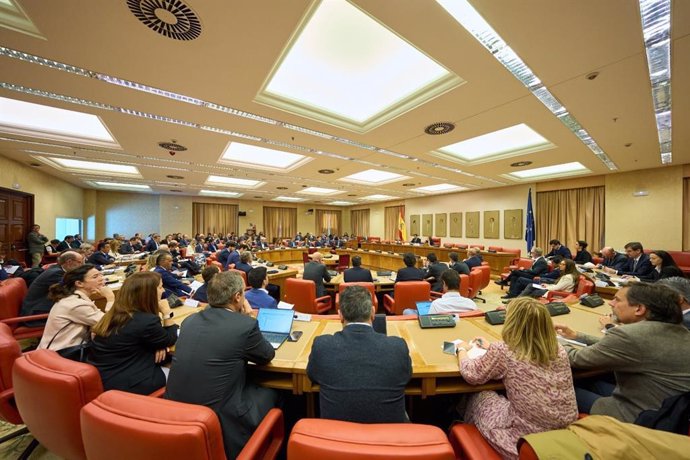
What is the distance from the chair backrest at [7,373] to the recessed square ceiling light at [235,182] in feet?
26.6

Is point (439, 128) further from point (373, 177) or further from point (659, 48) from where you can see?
point (373, 177)

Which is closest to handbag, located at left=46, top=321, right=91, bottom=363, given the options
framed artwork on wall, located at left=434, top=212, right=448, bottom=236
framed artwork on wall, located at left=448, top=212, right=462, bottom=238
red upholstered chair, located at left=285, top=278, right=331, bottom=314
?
red upholstered chair, located at left=285, top=278, right=331, bottom=314

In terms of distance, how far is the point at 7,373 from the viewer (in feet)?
4.85

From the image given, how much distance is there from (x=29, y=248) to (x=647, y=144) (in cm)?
1497

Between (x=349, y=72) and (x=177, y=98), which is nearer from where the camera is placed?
(x=349, y=72)

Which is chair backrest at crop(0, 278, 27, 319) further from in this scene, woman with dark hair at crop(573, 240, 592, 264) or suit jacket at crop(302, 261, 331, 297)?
woman with dark hair at crop(573, 240, 592, 264)

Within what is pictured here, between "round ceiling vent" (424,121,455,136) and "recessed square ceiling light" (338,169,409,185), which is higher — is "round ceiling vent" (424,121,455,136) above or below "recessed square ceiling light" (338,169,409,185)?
below

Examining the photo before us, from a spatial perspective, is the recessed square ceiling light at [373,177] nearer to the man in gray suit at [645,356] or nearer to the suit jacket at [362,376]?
the man in gray suit at [645,356]

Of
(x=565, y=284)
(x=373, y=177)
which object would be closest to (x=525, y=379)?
(x=565, y=284)

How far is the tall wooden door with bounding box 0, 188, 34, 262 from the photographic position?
6113 mm

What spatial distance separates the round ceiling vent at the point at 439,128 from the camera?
4.21m

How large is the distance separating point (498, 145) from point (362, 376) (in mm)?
6544

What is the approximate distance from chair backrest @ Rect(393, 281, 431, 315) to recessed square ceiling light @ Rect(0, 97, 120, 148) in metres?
5.51

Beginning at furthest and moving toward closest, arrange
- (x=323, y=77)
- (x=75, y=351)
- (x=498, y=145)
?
(x=498, y=145), (x=323, y=77), (x=75, y=351)
